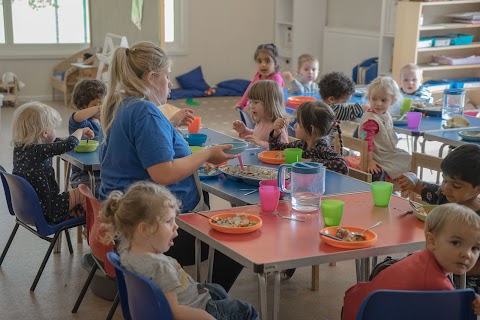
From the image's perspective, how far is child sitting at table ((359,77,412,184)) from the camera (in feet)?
14.6

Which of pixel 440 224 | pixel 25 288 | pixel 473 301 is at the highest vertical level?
pixel 440 224

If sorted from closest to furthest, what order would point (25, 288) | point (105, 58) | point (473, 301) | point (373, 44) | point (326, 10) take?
point (473, 301) < point (25, 288) < point (105, 58) < point (373, 44) < point (326, 10)

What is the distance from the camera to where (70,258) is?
163 inches

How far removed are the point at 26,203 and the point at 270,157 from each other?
3.83ft

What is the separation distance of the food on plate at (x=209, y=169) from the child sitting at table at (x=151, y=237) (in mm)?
944

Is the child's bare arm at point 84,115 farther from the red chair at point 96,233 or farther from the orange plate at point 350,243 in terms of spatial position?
the orange plate at point 350,243

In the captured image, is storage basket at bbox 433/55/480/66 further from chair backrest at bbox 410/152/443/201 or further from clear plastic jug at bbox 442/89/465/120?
chair backrest at bbox 410/152/443/201

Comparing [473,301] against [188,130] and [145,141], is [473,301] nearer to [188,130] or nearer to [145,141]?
[145,141]

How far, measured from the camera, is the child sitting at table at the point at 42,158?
3623mm

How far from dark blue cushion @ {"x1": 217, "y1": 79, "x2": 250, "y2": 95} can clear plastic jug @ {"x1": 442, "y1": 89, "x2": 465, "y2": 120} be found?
5.17 m

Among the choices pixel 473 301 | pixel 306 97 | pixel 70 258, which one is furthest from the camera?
pixel 306 97

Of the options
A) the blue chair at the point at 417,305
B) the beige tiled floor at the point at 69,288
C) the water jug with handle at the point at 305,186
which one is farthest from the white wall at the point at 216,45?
the blue chair at the point at 417,305

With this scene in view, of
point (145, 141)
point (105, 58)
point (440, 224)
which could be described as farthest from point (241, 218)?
point (105, 58)

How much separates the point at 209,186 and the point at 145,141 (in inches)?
18.3
